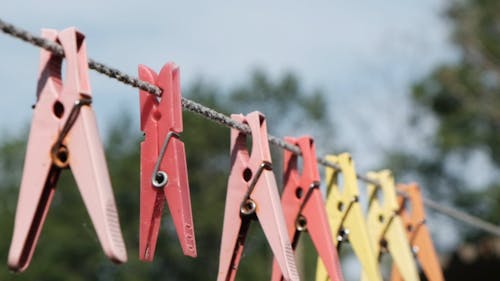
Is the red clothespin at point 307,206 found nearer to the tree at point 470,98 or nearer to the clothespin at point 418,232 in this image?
the clothespin at point 418,232

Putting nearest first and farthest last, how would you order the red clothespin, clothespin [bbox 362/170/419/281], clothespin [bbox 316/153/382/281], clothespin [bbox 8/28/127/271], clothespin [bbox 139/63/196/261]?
1. clothespin [bbox 8/28/127/271]
2. clothespin [bbox 139/63/196/261]
3. the red clothespin
4. clothespin [bbox 316/153/382/281]
5. clothespin [bbox 362/170/419/281]

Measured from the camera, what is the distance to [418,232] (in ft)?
7.43

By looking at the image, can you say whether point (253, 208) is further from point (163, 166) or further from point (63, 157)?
point (63, 157)

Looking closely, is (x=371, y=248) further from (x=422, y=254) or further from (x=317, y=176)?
(x=422, y=254)

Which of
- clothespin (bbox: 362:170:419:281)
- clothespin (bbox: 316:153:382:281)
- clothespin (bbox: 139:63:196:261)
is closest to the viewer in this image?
clothespin (bbox: 139:63:196:261)

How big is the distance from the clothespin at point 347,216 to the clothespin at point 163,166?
44cm

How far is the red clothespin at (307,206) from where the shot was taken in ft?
5.23

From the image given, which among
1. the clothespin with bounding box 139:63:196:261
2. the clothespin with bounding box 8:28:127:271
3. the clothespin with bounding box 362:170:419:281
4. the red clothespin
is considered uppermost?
the clothespin with bounding box 362:170:419:281

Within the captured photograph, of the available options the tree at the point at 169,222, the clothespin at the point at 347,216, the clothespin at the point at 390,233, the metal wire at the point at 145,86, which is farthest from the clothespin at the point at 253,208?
the tree at the point at 169,222

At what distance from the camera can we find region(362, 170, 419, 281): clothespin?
1984 millimetres

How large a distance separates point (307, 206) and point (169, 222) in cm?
1288

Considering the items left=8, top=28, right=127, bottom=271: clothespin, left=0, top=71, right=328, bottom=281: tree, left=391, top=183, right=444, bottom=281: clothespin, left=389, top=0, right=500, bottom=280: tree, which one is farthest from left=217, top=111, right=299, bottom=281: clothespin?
left=0, top=71, right=328, bottom=281: tree

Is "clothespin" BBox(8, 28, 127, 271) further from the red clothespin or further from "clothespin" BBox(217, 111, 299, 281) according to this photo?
the red clothespin

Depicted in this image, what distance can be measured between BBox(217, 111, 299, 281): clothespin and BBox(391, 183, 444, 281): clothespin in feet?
2.48
